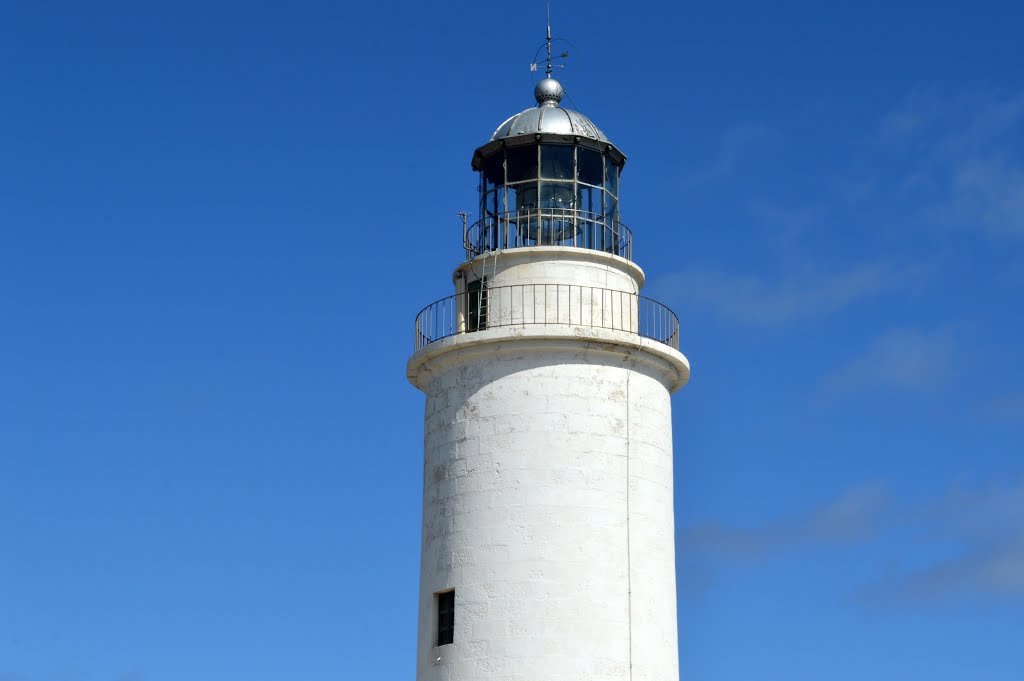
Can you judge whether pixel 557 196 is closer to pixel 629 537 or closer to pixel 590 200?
pixel 590 200

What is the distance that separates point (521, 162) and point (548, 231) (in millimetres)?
1292

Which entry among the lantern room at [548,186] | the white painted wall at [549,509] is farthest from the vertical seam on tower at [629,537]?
the lantern room at [548,186]

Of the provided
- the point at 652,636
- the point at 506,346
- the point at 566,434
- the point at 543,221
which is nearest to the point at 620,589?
the point at 652,636

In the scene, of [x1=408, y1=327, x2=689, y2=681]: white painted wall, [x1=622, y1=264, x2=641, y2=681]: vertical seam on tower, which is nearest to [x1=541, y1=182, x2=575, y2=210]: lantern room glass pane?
[x1=408, y1=327, x2=689, y2=681]: white painted wall

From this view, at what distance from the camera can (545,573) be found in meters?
23.7

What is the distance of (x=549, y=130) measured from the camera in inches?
1049

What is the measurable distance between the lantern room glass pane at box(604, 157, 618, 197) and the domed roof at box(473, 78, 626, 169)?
0.12 m

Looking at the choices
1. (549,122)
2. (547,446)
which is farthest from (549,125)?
(547,446)

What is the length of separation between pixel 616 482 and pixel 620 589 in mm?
1666

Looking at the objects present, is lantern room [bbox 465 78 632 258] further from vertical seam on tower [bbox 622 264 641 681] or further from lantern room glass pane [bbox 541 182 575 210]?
vertical seam on tower [bbox 622 264 641 681]

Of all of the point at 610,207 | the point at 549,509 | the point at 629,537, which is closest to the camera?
the point at 549,509

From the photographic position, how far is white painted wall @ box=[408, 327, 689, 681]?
23625 mm

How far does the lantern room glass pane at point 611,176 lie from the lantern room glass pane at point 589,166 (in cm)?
14

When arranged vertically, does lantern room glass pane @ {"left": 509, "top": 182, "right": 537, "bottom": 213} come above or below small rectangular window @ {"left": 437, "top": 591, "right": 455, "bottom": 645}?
above
